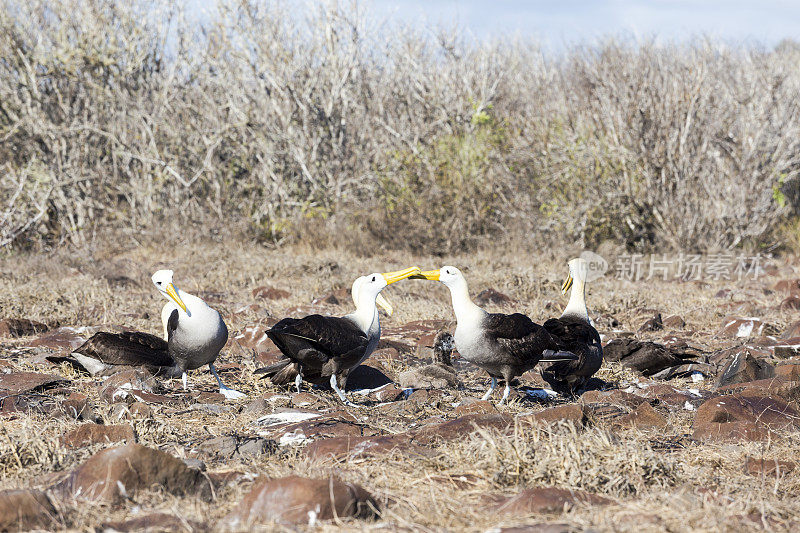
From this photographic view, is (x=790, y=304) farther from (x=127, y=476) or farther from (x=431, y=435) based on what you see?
(x=127, y=476)

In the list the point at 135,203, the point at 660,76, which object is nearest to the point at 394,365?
the point at 660,76

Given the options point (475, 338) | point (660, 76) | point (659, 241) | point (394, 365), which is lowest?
point (659, 241)

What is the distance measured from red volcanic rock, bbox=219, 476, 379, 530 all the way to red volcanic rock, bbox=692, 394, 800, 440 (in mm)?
2261

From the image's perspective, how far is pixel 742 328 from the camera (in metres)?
7.88

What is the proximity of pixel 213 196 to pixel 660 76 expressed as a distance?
919 cm

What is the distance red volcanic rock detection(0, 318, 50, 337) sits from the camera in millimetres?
7461

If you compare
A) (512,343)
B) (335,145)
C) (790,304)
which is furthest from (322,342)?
(335,145)

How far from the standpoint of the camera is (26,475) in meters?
3.44

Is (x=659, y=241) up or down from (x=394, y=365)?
down

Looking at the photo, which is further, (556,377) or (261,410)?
(556,377)

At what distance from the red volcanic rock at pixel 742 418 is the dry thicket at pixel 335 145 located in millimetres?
9740

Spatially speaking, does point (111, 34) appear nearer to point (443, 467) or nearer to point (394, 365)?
point (394, 365)

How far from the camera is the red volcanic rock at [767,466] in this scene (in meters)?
3.61

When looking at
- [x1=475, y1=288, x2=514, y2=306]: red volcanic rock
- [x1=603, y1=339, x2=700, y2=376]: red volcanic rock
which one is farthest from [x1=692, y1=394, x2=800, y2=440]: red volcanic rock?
[x1=475, y1=288, x2=514, y2=306]: red volcanic rock
